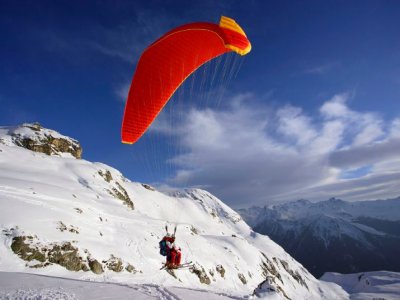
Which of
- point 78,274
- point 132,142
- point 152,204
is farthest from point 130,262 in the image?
point 152,204

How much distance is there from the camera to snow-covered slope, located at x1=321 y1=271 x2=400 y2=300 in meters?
128

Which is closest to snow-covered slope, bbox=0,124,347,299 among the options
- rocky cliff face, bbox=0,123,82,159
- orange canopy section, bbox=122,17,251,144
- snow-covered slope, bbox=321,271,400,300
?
rocky cliff face, bbox=0,123,82,159

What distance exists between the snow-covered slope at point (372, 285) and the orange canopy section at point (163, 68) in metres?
137

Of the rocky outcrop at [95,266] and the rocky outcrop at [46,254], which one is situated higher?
the rocky outcrop at [46,254]

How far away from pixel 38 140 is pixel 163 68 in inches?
2559

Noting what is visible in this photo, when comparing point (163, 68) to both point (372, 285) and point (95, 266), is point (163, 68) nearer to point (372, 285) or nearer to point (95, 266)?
point (95, 266)

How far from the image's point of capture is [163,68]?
13.7 meters

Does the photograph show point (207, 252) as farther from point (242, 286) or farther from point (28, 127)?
point (28, 127)

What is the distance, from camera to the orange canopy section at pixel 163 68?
41.6 ft

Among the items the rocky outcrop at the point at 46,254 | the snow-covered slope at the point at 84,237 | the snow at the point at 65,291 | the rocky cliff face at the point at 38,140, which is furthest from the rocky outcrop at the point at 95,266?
the rocky cliff face at the point at 38,140

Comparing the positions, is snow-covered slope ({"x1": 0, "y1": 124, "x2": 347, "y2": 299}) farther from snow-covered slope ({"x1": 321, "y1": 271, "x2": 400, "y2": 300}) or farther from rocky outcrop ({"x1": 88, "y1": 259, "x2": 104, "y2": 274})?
snow-covered slope ({"x1": 321, "y1": 271, "x2": 400, "y2": 300})

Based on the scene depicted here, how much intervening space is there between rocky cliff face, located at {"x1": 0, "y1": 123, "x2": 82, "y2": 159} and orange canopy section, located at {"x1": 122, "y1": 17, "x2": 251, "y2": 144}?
5952 centimetres

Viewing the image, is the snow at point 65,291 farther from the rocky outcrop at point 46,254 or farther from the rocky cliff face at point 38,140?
the rocky cliff face at point 38,140

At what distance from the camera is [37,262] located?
21.4 metres
